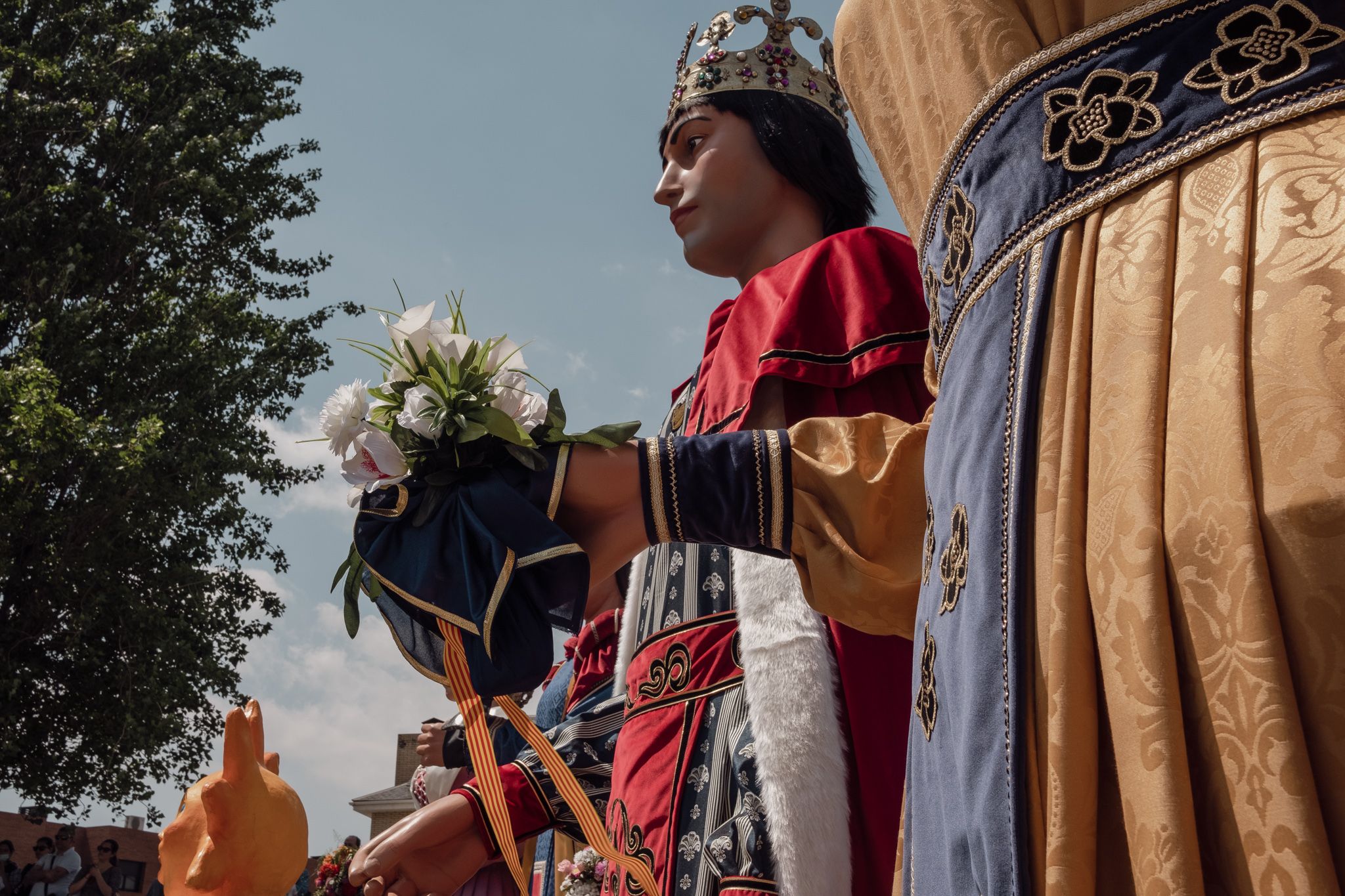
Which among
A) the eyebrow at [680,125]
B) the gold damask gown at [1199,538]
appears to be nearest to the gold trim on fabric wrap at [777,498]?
the gold damask gown at [1199,538]

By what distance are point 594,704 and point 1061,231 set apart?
185 cm

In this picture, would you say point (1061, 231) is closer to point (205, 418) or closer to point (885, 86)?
point (885, 86)

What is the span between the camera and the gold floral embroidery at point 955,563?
1.39 meters

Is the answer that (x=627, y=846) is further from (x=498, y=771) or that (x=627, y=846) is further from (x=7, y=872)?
(x=7, y=872)

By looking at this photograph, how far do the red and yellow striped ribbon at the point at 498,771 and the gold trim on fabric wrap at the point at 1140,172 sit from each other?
2.78 feet

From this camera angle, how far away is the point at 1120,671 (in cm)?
114

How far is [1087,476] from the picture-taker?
1255 mm

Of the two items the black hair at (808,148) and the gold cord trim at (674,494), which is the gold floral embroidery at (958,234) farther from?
the black hair at (808,148)

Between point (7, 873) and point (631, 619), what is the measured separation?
38.2 feet

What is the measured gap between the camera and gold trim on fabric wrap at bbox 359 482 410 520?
1.81 m

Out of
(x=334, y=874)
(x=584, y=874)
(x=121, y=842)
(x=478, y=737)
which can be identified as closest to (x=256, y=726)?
(x=584, y=874)

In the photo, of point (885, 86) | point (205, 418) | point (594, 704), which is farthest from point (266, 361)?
point (885, 86)

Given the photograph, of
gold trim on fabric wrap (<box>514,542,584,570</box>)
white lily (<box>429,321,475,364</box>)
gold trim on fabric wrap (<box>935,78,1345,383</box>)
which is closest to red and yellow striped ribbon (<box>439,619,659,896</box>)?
gold trim on fabric wrap (<box>514,542,584,570</box>)

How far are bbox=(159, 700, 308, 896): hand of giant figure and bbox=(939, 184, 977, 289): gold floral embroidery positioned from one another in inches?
69.5
